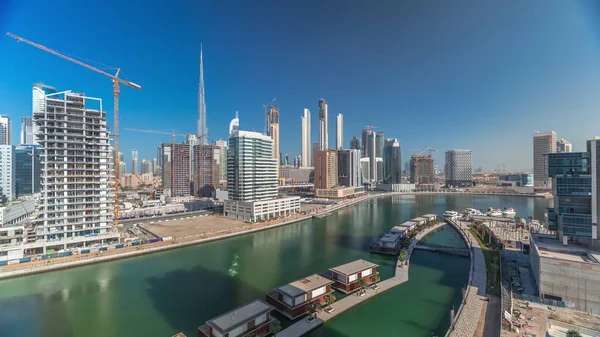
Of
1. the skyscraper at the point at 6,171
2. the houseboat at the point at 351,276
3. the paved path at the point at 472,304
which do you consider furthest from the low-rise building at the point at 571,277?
the skyscraper at the point at 6,171

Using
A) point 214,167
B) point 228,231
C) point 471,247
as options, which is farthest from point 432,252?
point 214,167

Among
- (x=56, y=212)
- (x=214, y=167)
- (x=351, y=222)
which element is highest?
(x=214, y=167)

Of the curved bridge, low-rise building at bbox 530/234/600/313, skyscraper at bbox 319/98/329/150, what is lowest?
the curved bridge

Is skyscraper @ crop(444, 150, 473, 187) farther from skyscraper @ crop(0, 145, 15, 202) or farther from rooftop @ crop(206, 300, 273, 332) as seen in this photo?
skyscraper @ crop(0, 145, 15, 202)

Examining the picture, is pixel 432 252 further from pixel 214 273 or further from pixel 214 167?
pixel 214 167

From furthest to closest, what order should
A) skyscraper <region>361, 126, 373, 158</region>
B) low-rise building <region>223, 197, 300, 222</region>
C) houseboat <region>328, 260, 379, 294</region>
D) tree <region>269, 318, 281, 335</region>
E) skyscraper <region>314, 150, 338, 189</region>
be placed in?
skyscraper <region>361, 126, 373, 158</region> < skyscraper <region>314, 150, 338, 189</region> < low-rise building <region>223, 197, 300, 222</region> < houseboat <region>328, 260, 379, 294</region> < tree <region>269, 318, 281, 335</region>

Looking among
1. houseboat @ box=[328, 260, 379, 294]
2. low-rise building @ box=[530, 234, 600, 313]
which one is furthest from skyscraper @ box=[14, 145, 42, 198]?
low-rise building @ box=[530, 234, 600, 313]

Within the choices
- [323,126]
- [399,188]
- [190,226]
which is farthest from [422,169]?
[190,226]
